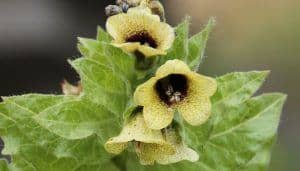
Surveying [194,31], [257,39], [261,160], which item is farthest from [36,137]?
[257,39]

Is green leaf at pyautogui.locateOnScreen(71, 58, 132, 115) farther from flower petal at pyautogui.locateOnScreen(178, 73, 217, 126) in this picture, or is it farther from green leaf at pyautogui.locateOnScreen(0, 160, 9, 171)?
green leaf at pyautogui.locateOnScreen(0, 160, 9, 171)

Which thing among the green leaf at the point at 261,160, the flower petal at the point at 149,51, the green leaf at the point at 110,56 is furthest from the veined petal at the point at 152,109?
the green leaf at the point at 261,160

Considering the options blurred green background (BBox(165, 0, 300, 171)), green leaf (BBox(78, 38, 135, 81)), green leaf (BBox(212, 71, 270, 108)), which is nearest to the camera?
green leaf (BBox(78, 38, 135, 81))

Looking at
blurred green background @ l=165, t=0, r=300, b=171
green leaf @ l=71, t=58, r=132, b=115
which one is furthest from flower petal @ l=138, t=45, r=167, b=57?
blurred green background @ l=165, t=0, r=300, b=171

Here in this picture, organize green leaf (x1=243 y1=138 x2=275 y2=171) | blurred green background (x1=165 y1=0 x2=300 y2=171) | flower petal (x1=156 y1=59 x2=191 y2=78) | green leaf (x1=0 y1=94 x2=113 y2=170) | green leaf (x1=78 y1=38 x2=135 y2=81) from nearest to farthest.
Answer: flower petal (x1=156 y1=59 x2=191 y2=78)
green leaf (x1=78 y1=38 x2=135 y2=81)
green leaf (x1=0 y1=94 x2=113 y2=170)
green leaf (x1=243 y1=138 x2=275 y2=171)
blurred green background (x1=165 y1=0 x2=300 y2=171)

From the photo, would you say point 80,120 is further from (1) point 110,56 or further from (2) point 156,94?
(2) point 156,94

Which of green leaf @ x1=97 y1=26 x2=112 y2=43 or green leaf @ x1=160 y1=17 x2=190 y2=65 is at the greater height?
green leaf @ x1=97 y1=26 x2=112 y2=43
